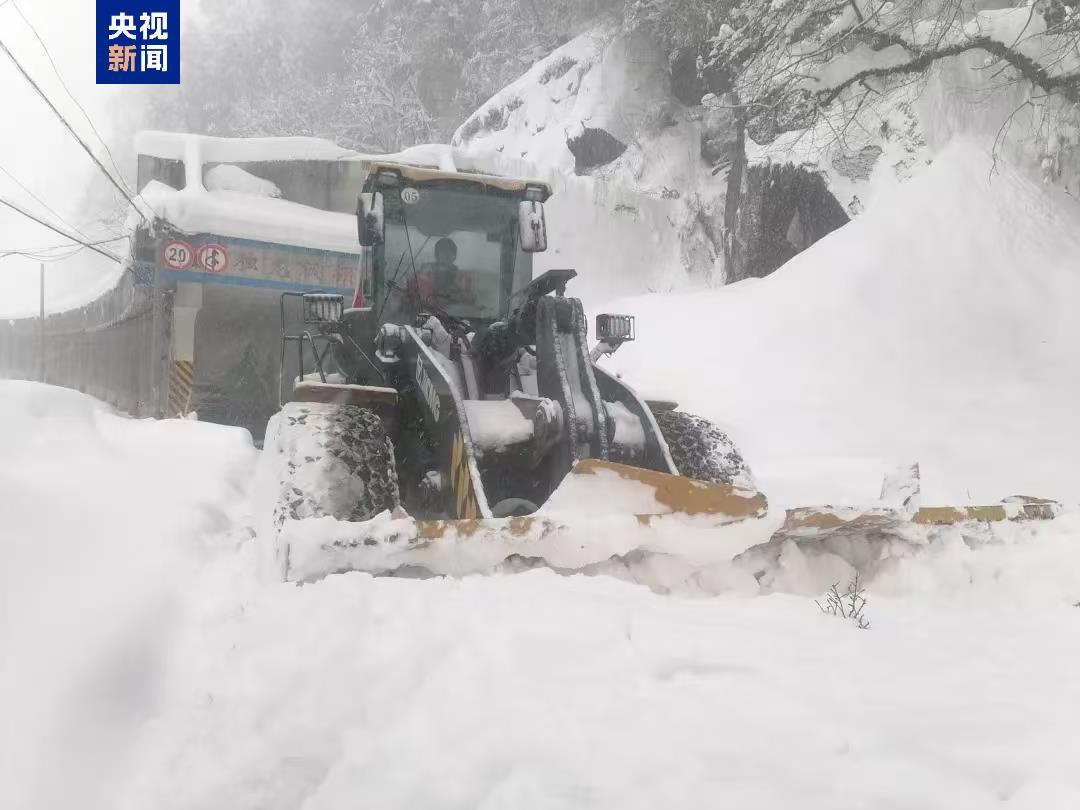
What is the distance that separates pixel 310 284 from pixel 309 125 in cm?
2632

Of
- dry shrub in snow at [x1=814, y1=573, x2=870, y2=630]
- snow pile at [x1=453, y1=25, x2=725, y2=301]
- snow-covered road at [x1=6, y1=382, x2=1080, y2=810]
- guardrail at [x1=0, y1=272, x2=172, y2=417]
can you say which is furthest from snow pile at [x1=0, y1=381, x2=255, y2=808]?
snow pile at [x1=453, y1=25, x2=725, y2=301]

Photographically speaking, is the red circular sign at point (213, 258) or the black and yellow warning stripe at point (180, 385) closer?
the red circular sign at point (213, 258)

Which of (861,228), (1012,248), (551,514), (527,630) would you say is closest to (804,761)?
(527,630)

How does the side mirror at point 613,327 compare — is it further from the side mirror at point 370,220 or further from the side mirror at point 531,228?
the side mirror at point 370,220

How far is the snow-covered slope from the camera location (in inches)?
271

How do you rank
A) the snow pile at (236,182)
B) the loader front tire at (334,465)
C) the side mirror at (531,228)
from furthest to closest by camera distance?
the snow pile at (236,182) < the side mirror at (531,228) < the loader front tire at (334,465)

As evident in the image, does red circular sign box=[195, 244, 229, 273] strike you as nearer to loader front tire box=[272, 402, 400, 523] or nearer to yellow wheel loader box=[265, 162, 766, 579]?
yellow wheel loader box=[265, 162, 766, 579]

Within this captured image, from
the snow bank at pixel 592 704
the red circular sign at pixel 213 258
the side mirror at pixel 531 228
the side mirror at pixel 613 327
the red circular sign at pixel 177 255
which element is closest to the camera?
the snow bank at pixel 592 704

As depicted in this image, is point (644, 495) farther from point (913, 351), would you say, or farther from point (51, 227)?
point (51, 227)

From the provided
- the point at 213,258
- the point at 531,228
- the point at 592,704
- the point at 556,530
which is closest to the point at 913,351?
the point at 531,228

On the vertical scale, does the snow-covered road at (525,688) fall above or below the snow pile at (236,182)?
below

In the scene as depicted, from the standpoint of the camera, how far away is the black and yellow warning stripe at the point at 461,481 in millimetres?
3176

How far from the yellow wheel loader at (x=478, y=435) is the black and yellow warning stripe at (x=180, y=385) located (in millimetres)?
10389

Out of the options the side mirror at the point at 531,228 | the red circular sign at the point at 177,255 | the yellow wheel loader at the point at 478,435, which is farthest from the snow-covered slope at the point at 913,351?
the red circular sign at the point at 177,255
